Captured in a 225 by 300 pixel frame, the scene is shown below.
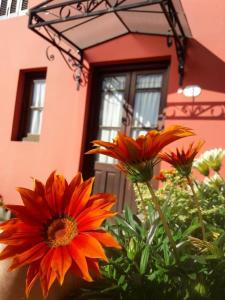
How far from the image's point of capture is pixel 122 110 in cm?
523

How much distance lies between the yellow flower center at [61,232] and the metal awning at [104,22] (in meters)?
3.31

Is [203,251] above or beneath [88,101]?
beneath

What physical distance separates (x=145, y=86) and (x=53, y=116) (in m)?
1.62

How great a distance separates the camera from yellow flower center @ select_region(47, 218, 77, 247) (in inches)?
23.4

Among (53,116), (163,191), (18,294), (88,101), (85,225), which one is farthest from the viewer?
(53,116)

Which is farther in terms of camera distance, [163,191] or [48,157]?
[48,157]

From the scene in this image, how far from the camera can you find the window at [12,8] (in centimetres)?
655

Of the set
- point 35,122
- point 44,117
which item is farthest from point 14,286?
point 35,122

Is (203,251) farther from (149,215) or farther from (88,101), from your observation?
(88,101)

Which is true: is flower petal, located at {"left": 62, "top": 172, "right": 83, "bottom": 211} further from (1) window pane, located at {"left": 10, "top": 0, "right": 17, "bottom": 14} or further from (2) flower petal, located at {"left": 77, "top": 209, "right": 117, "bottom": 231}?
(1) window pane, located at {"left": 10, "top": 0, "right": 17, "bottom": 14}

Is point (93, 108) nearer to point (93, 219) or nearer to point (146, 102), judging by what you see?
point (146, 102)

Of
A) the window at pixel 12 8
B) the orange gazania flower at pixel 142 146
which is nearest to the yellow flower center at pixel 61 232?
the orange gazania flower at pixel 142 146

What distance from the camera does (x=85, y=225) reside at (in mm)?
589

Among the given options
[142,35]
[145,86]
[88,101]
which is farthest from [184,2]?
[88,101]
